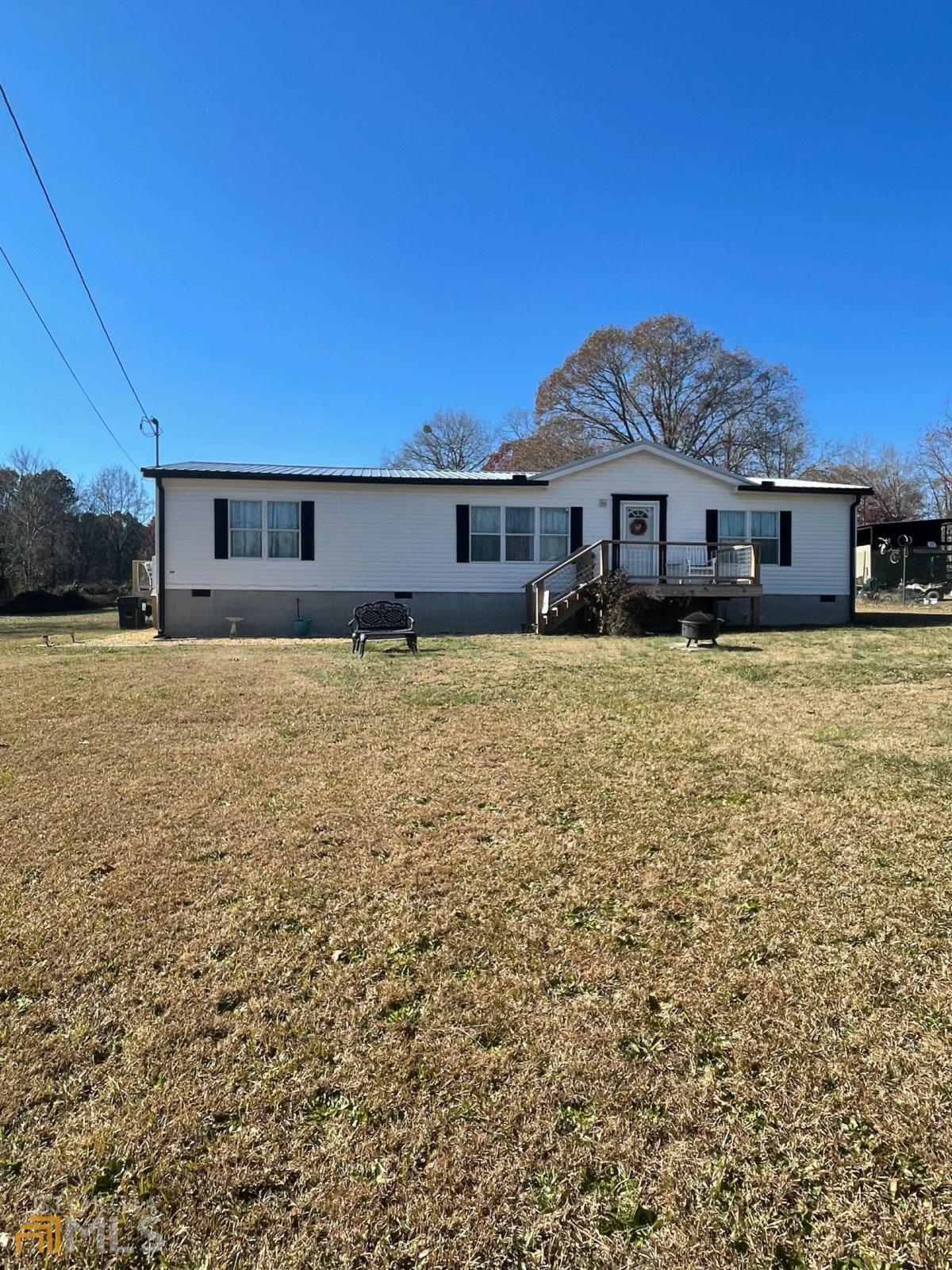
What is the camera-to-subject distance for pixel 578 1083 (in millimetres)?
1919

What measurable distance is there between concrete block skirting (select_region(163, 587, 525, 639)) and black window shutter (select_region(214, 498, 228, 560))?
90 centimetres

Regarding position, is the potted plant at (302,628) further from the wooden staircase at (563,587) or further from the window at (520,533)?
the wooden staircase at (563,587)

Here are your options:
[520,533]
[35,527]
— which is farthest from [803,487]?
[35,527]

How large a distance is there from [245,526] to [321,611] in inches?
103

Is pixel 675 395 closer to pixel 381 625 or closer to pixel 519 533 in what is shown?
pixel 519 533

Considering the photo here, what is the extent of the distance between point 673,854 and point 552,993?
1.27m

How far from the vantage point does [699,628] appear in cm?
1144

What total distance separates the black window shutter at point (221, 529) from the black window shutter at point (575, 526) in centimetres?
818

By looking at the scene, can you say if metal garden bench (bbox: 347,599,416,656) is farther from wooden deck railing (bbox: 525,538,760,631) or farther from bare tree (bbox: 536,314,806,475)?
bare tree (bbox: 536,314,806,475)

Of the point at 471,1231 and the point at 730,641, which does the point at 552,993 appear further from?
the point at 730,641

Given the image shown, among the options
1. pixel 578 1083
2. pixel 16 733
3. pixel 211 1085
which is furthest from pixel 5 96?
pixel 578 1083

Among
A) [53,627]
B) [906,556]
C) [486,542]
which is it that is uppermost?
[906,556]

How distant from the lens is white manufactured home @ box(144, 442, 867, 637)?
14836 mm

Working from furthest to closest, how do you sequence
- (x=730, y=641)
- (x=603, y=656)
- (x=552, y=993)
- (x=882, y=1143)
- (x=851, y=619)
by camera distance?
(x=851, y=619) → (x=730, y=641) → (x=603, y=656) → (x=552, y=993) → (x=882, y=1143)
